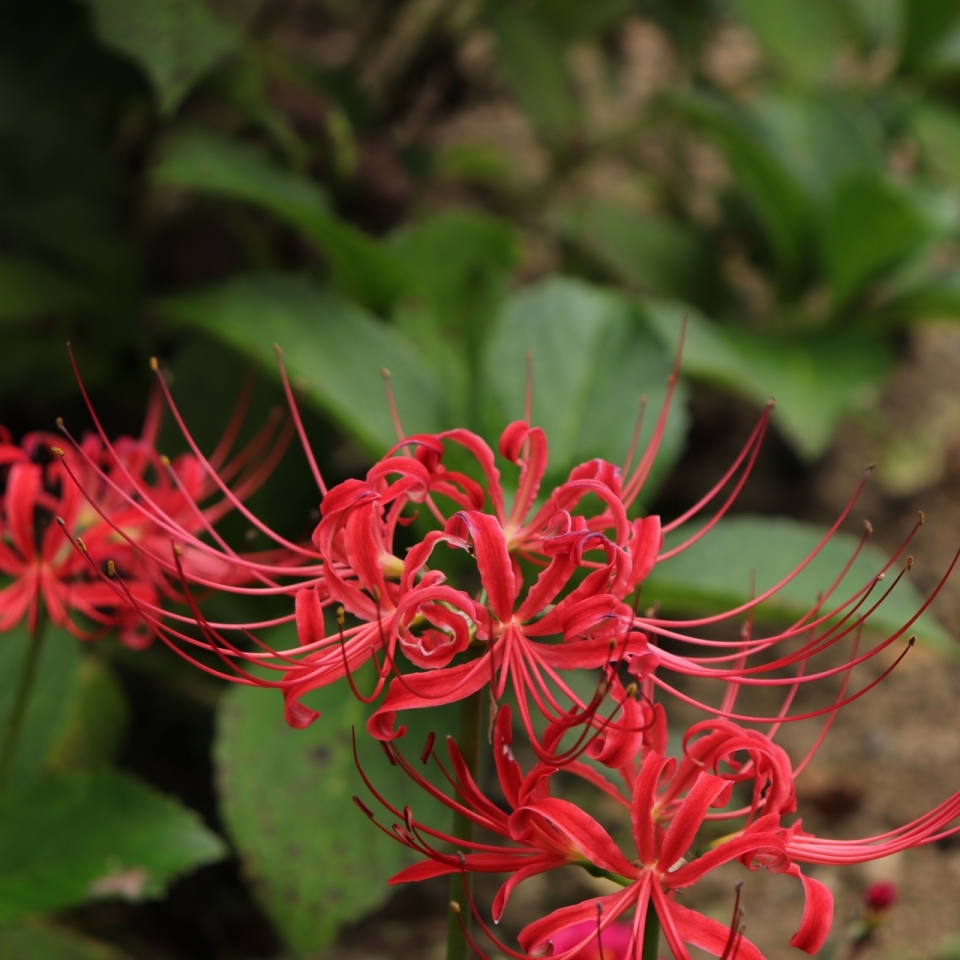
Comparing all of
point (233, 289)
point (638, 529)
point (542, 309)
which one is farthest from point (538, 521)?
point (233, 289)

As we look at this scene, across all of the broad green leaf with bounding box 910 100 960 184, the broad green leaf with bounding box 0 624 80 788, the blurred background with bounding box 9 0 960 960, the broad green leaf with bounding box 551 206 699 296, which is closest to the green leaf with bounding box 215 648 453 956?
the blurred background with bounding box 9 0 960 960

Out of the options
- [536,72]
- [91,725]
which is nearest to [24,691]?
[91,725]

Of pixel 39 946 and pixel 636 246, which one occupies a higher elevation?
pixel 636 246

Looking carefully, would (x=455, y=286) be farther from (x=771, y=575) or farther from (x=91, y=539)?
(x=91, y=539)

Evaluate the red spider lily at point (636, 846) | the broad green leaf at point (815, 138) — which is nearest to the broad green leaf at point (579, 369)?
the red spider lily at point (636, 846)

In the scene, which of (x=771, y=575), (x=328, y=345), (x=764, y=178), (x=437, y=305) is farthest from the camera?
(x=764, y=178)
